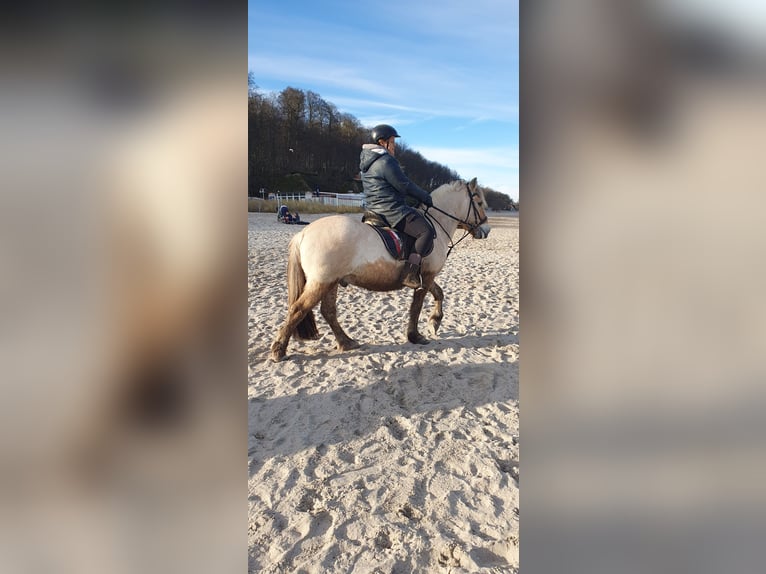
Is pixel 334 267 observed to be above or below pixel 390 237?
below

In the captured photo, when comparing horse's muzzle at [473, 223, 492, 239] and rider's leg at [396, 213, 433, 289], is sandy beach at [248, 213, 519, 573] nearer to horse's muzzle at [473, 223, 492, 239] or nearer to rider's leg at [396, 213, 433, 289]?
rider's leg at [396, 213, 433, 289]

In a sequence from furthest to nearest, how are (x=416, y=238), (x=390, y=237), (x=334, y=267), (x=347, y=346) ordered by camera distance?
(x=347, y=346), (x=416, y=238), (x=390, y=237), (x=334, y=267)

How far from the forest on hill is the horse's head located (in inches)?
988

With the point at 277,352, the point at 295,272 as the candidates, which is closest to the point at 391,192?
the point at 295,272

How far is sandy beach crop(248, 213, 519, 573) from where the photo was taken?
88.7 inches

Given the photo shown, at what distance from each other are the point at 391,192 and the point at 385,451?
2.53m

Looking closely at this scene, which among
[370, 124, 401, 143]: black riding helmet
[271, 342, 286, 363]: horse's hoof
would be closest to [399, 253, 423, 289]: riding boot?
[370, 124, 401, 143]: black riding helmet

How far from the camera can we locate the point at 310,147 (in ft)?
117

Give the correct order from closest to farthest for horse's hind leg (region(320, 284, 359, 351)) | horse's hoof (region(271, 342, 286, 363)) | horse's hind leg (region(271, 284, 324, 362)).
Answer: horse's hind leg (region(271, 284, 324, 362)) → horse's hoof (region(271, 342, 286, 363)) → horse's hind leg (region(320, 284, 359, 351))

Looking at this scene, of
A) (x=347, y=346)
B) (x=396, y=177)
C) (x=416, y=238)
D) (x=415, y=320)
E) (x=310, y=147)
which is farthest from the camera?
(x=310, y=147)

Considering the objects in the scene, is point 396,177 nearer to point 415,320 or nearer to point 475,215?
point 475,215

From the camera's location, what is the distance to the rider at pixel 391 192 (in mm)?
4621

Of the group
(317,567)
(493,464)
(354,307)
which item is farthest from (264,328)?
(317,567)

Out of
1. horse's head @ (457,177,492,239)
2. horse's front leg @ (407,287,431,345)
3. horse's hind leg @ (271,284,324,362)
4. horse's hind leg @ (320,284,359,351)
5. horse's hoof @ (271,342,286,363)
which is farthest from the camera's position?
horse's head @ (457,177,492,239)
